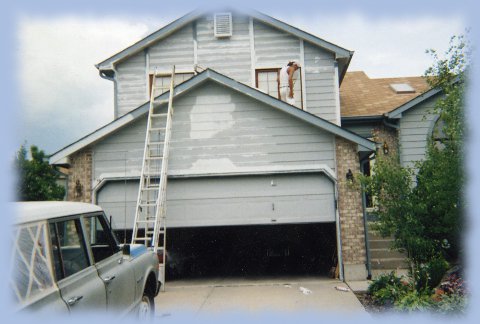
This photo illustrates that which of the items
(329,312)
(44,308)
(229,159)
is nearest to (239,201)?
(229,159)

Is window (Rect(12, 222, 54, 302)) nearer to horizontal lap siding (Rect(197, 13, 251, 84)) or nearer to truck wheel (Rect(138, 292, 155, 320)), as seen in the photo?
truck wheel (Rect(138, 292, 155, 320))

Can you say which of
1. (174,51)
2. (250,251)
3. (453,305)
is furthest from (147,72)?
(453,305)

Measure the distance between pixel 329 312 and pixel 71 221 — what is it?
4.71m

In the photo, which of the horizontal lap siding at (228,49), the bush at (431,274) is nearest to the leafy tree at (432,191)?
the bush at (431,274)

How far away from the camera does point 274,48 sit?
12.3 metres

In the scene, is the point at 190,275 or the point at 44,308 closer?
the point at 44,308

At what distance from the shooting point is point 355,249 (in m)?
9.12

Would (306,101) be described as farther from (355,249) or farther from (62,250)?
(62,250)

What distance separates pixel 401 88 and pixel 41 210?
47.6 feet

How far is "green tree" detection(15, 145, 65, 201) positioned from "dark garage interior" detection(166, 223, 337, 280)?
7.49m

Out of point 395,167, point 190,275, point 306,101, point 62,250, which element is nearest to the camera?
point 62,250

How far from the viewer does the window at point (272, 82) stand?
12094 millimetres

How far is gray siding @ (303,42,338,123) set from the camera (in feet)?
39.1

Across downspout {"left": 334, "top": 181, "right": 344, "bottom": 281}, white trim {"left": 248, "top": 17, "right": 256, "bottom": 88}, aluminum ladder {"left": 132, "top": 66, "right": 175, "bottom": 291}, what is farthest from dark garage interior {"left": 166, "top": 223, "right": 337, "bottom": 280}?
white trim {"left": 248, "top": 17, "right": 256, "bottom": 88}
